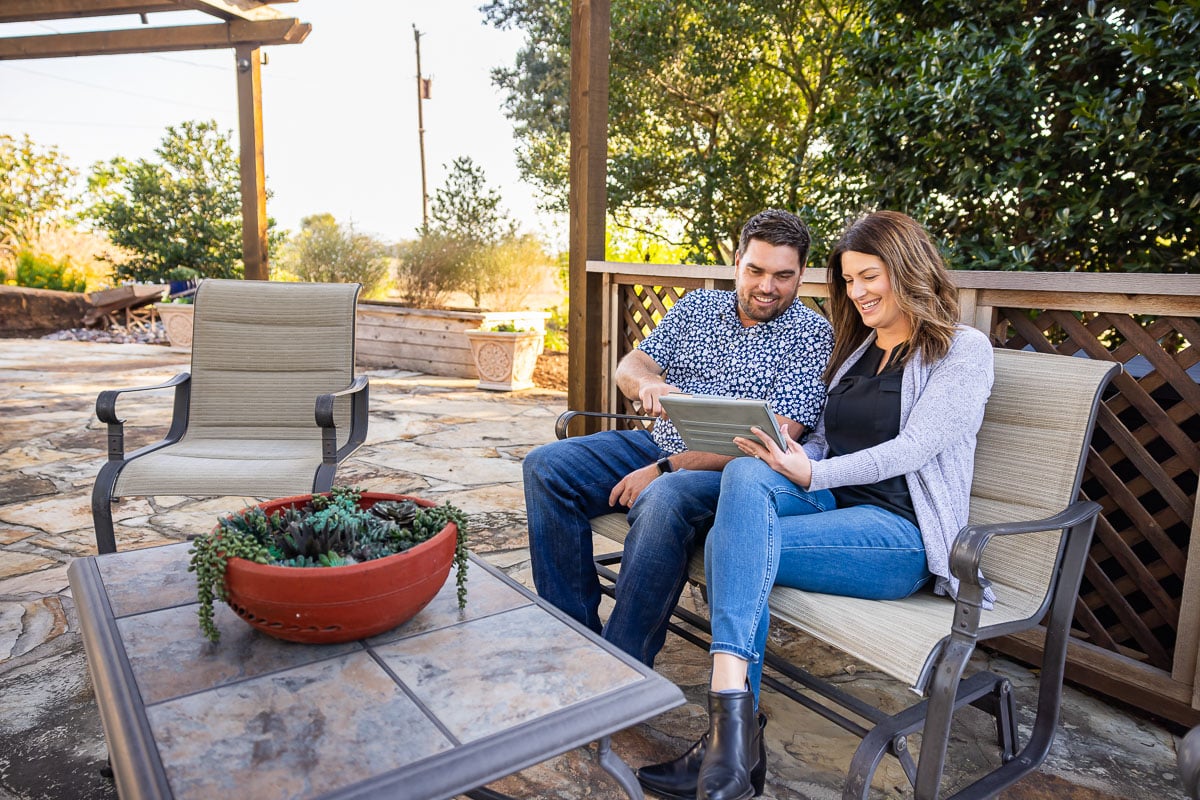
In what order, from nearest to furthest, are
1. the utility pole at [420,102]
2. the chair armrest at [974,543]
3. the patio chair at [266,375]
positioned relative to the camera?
the chair armrest at [974,543] → the patio chair at [266,375] → the utility pole at [420,102]

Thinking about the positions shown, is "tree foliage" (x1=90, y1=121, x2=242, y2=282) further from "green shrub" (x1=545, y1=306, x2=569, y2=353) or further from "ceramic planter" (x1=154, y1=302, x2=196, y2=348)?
"green shrub" (x1=545, y1=306, x2=569, y2=353)

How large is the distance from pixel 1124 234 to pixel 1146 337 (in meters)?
1.44

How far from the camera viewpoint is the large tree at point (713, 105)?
251 inches

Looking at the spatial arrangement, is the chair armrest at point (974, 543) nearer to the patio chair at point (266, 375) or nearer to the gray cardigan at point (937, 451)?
the gray cardigan at point (937, 451)

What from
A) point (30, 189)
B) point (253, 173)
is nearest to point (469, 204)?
point (253, 173)

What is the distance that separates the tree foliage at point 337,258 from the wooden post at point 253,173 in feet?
7.49

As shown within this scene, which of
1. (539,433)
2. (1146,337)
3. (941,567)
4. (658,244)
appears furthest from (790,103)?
(941,567)

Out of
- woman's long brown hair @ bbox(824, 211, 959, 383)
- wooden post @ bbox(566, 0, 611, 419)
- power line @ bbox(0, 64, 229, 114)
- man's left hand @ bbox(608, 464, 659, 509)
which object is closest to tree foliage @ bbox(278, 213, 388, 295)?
wooden post @ bbox(566, 0, 611, 419)

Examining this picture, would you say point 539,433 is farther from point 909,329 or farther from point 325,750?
point 325,750

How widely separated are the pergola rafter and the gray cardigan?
4808 mm

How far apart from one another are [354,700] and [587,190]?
2.76 m

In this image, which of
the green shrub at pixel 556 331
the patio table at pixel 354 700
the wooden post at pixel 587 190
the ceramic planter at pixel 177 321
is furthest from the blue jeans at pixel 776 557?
the ceramic planter at pixel 177 321

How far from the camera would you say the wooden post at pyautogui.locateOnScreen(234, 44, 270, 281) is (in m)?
5.51

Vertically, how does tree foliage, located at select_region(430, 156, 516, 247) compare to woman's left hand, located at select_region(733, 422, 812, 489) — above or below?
above
